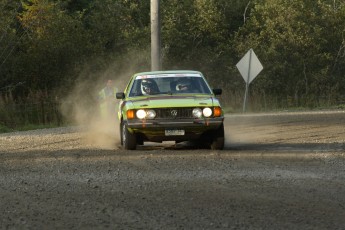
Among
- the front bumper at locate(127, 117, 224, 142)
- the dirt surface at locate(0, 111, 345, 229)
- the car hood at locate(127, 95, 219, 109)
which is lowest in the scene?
the dirt surface at locate(0, 111, 345, 229)

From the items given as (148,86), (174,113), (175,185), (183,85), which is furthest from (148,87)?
(175,185)

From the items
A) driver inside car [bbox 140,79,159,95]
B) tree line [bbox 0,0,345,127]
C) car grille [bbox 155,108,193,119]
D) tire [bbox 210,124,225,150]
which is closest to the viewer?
car grille [bbox 155,108,193,119]

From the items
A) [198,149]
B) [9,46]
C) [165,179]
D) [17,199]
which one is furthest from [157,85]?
[9,46]

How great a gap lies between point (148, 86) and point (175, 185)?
661 cm

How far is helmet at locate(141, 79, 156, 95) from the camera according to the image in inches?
719

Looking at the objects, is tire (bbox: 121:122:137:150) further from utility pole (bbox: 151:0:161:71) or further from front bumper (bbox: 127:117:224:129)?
utility pole (bbox: 151:0:161:71)

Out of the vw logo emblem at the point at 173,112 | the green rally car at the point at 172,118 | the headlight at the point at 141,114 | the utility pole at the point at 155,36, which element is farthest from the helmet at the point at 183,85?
the utility pole at the point at 155,36

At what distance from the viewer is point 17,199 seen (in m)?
10.8

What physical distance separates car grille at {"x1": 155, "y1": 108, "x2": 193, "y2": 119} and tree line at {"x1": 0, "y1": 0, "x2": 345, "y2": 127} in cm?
2441

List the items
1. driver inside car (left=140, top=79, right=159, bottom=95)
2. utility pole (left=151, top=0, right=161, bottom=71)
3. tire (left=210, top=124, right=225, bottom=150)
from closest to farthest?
tire (left=210, top=124, right=225, bottom=150)
driver inside car (left=140, top=79, right=159, bottom=95)
utility pole (left=151, top=0, right=161, bottom=71)

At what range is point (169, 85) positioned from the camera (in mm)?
18422

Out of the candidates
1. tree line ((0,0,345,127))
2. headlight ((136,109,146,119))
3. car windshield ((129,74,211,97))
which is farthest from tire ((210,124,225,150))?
tree line ((0,0,345,127))

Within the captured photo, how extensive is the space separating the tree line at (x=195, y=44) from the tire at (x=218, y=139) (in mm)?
24217

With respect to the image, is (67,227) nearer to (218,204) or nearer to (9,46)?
(218,204)
